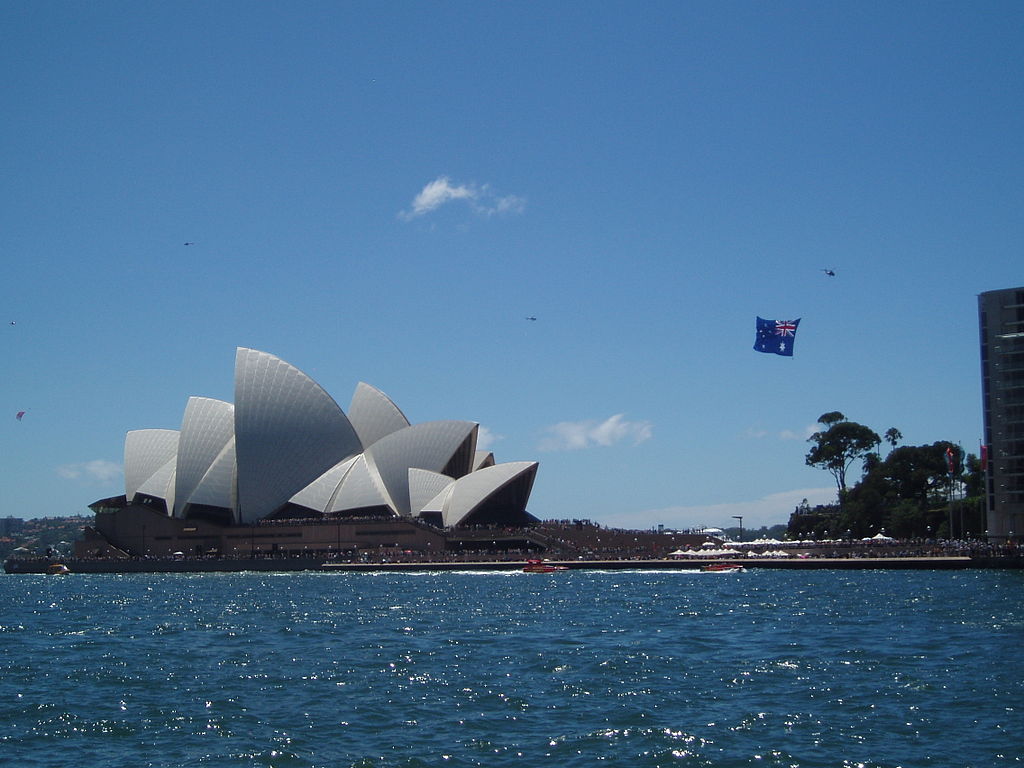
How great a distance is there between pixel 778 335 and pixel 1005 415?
29296 mm

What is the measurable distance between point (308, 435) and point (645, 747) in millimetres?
66459

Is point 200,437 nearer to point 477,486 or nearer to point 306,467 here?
point 306,467

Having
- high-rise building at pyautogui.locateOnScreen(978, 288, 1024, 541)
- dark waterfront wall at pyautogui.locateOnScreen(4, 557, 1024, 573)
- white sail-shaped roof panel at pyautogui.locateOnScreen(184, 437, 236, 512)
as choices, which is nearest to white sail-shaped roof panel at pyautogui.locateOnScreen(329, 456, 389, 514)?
dark waterfront wall at pyautogui.locateOnScreen(4, 557, 1024, 573)

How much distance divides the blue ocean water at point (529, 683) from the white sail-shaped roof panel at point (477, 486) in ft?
124

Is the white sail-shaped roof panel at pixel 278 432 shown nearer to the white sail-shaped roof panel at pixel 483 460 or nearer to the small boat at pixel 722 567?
the white sail-shaped roof panel at pixel 483 460

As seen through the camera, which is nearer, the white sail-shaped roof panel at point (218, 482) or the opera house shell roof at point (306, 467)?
the opera house shell roof at point (306, 467)

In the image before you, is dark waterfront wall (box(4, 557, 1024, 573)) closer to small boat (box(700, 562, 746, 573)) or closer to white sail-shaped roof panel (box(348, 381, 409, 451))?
small boat (box(700, 562, 746, 573))

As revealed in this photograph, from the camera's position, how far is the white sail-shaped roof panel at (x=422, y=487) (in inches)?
3268

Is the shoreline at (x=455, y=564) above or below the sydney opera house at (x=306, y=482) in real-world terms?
below

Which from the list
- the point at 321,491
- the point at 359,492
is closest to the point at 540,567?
the point at 359,492

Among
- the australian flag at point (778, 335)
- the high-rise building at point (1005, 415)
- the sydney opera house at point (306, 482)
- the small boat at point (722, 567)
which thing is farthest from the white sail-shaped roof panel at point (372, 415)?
the australian flag at point (778, 335)

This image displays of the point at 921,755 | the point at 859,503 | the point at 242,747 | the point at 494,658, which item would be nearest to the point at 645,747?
the point at 921,755

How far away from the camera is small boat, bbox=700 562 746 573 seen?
64750mm

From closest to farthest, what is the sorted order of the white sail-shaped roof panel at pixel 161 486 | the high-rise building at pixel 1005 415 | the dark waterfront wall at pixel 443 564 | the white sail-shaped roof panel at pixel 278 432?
1. the dark waterfront wall at pixel 443 564
2. the high-rise building at pixel 1005 415
3. the white sail-shaped roof panel at pixel 278 432
4. the white sail-shaped roof panel at pixel 161 486
